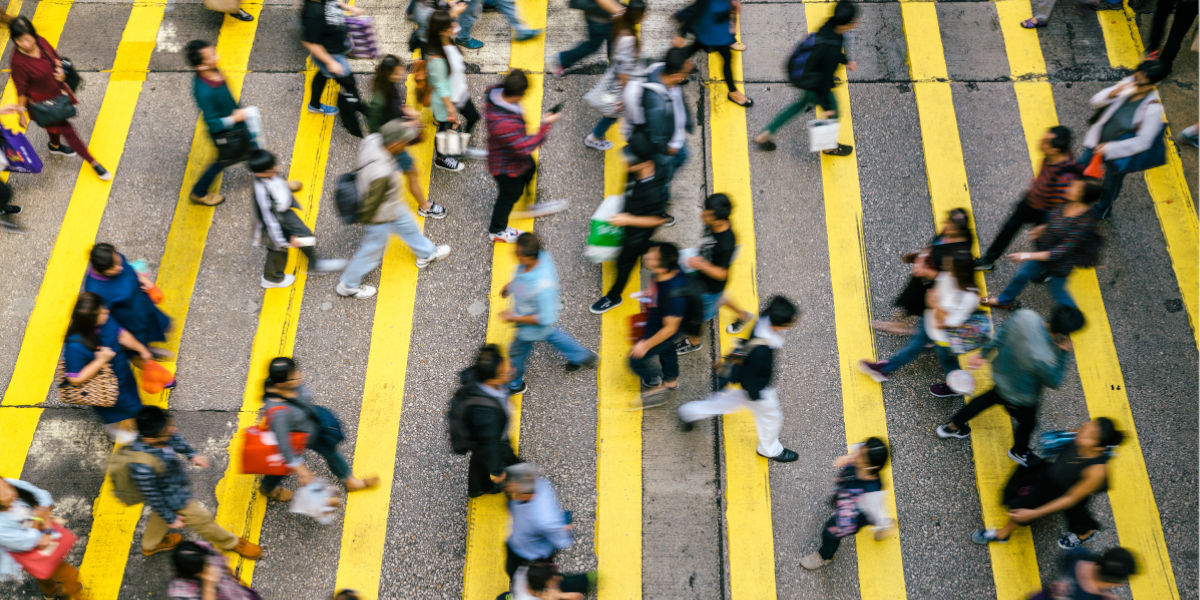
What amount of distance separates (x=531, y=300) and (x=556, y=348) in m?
0.97

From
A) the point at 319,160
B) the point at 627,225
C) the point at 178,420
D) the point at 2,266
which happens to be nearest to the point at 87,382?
the point at 178,420

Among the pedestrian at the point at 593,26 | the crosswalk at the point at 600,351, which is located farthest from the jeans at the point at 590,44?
the crosswalk at the point at 600,351

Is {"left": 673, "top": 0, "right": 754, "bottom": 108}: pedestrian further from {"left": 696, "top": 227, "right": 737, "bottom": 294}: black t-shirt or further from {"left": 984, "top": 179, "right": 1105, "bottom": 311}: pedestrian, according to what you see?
{"left": 984, "top": 179, "right": 1105, "bottom": 311}: pedestrian

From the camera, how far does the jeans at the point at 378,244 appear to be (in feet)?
24.7

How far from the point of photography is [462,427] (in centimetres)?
577

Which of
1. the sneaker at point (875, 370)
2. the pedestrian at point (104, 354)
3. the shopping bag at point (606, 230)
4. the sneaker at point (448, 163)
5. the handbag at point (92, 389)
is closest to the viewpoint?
the pedestrian at point (104, 354)

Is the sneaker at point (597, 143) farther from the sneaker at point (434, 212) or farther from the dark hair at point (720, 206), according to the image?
the dark hair at point (720, 206)

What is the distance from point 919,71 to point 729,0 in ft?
8.16

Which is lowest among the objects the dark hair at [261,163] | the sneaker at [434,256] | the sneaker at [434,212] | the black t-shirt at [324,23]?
the sneaker at [434,256]

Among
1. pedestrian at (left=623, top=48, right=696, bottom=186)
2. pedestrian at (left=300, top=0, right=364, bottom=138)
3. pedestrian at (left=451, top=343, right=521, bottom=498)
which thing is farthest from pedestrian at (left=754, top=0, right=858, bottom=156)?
pedestrian at (left=300, top=0, right=364, bottom=138)

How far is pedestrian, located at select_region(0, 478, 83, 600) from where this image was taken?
213 inches

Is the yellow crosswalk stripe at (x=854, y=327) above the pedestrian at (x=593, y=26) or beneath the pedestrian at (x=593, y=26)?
beneath

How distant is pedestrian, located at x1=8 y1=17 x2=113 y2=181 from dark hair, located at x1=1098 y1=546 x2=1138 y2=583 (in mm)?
9030

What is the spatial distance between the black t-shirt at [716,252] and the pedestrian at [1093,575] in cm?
300
